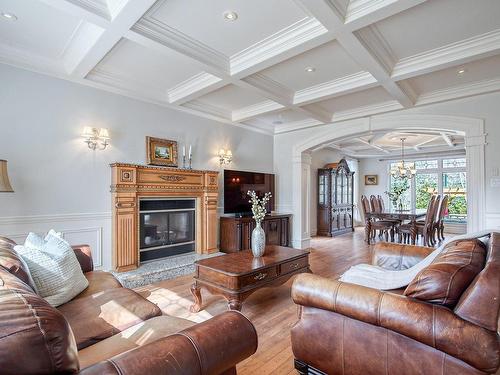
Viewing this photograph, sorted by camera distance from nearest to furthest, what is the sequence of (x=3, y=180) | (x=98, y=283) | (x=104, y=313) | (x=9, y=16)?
1. (x=104, y=313)
2. (x=98, y=283)
3. (x=3, y=180)
4. (x=9, y=16)

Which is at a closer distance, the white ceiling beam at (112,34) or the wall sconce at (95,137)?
the white ceiling beam at (112,34)

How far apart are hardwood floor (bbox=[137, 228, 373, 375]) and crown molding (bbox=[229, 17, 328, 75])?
2.57 meters

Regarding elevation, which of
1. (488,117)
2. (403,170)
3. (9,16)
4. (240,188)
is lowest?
(240,188)

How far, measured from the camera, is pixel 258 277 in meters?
2.60

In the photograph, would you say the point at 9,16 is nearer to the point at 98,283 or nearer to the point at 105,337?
the point at 98,283

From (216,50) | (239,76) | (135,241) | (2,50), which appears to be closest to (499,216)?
(239,76)

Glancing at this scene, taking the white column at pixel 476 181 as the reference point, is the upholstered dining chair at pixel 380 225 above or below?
below

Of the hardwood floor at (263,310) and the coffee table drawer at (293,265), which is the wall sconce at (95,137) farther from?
the coffee table drawer at (293,265)

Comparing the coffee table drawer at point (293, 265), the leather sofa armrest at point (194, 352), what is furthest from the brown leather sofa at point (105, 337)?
the coffee table drawer at point (293, 265)

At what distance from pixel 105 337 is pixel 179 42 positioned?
100 inches

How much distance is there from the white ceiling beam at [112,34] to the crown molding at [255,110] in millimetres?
2534

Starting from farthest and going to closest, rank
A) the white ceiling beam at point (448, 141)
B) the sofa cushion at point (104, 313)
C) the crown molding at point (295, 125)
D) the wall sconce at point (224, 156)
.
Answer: the white ceiling beam at point (448, 141), the crown molding at point (295, 125), the wall sconce at point (224, 156), the sofa cushion at point (104, 313)

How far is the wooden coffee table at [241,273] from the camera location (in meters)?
2.42

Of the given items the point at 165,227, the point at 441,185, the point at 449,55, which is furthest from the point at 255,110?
the point at 441,185
